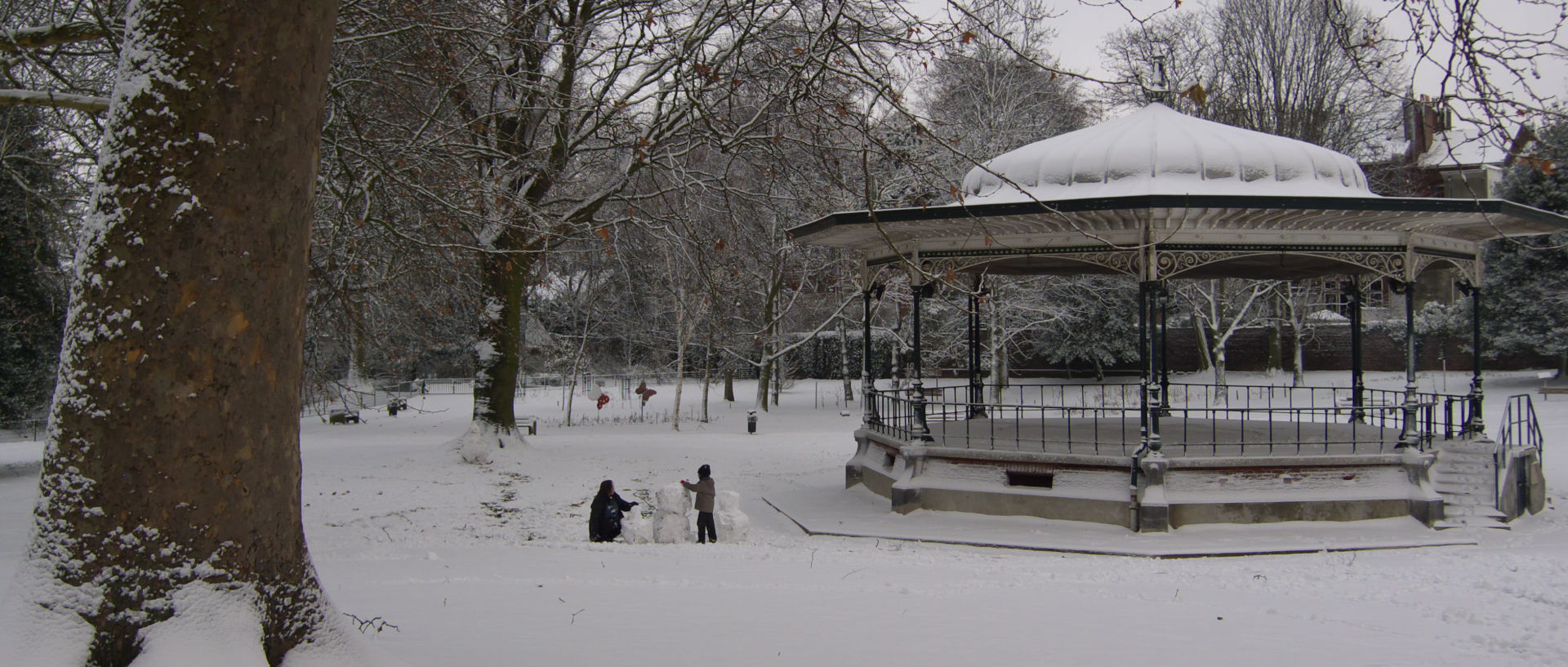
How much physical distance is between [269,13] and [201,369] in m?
1.38

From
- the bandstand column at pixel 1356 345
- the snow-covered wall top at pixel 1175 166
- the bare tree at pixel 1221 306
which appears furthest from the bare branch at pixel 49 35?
the bare tree at pixel 1221 306

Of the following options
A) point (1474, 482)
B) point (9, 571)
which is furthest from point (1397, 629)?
point (9, 571)

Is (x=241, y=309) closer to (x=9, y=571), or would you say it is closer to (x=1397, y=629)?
(x=9, y=571)


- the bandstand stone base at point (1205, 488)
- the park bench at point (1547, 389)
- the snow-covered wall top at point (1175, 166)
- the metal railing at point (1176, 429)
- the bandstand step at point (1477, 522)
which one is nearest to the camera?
the bandstand stone base at point (1205, 488)

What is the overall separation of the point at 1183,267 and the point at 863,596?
7.74 meters

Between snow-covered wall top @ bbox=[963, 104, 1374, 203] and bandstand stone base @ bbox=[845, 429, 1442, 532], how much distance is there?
331 centimetres

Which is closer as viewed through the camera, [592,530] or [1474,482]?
[592,530]

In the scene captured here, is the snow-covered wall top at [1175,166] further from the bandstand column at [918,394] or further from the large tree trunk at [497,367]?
the large tree trunk at [497,367]

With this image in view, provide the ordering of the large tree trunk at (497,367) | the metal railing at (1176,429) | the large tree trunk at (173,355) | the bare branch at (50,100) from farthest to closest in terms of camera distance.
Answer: the large tree trunk at (497,367)
the metal railing at (1176,429)
the bare branch at (50,100)
the large tree trunk at (173,355)

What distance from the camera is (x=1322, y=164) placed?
14109mm

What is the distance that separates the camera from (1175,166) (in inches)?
535

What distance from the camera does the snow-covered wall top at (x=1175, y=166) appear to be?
530 inches

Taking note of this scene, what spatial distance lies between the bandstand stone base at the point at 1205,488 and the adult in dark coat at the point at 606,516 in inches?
174

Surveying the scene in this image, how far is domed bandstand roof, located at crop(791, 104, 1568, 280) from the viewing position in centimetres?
1247
